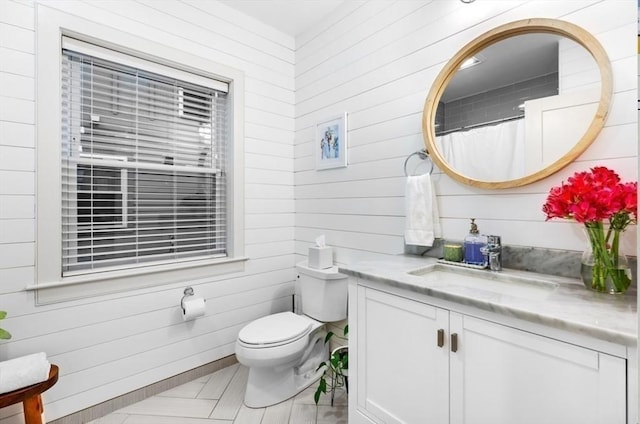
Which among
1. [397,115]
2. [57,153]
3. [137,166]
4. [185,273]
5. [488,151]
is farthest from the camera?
[185,273]

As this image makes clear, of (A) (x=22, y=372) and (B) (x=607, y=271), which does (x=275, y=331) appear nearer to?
(A) (x=22, y=372)

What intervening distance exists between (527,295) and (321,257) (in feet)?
4.24

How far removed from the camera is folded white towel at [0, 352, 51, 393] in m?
1.35

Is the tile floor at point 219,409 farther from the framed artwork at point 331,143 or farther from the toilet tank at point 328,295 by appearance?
the framed artwork at point 331,143

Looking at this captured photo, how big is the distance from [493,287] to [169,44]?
237 centimetres

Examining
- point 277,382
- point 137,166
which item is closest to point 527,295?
point 277,382

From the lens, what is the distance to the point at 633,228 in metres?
1.12

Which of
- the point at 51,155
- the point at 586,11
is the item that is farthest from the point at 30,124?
the point at 586,11

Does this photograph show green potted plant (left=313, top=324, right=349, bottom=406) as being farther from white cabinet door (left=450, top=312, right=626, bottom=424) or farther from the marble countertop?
white cabinet door (left=450, top=312, right=626, bottom=424)

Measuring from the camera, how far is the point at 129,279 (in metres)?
1.91

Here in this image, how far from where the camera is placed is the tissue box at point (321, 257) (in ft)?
7.16

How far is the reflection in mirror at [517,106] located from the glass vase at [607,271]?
0.44 m

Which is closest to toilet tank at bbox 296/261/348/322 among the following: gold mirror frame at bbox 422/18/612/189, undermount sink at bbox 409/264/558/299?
undermount sink at bbox 409/264/558/299

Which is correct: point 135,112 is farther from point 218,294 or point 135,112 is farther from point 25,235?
point 218,294
